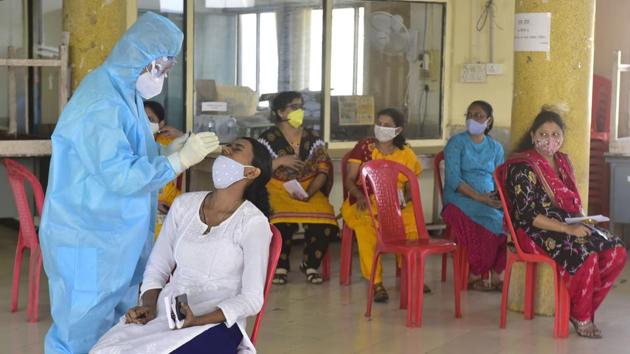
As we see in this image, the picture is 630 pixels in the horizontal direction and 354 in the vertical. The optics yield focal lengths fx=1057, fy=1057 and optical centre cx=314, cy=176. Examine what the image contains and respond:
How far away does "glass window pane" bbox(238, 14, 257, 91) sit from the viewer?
7.73 m

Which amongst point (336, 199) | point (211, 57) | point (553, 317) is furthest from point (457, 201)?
point (211, 57)

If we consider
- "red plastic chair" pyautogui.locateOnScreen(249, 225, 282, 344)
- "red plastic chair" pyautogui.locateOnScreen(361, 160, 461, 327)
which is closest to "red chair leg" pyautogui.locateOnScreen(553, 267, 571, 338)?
→ "red plastic chair" pyautogui.locateOnScreen(361, 160, 461, 327)

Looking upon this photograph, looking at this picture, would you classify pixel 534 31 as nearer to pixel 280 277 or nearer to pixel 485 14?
pixel 280 277

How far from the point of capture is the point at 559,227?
527 cm

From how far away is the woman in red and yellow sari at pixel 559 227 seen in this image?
5.28 meters

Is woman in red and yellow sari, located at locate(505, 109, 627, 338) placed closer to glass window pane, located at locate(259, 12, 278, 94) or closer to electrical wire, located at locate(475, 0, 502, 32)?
glass window pane, located at locate(259, 12, 278, 94)

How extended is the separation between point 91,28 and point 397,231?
6.67 ft

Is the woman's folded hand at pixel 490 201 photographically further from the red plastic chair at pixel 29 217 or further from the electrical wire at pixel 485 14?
the red plastic chair at pixel 29 217

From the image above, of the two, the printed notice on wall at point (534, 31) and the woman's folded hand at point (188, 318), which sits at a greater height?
the printed notice on wall at point (534, 31)

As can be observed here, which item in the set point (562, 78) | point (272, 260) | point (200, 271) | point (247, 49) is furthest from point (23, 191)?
point (562, 78)

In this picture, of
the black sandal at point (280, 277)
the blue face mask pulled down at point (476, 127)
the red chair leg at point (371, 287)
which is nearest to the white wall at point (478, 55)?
the blue face mask pulled down at point (476, 127)

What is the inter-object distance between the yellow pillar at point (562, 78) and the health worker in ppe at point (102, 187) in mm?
2555

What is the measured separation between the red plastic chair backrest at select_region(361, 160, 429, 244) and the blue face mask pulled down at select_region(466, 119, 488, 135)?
73 centimetres

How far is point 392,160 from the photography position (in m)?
6.36
